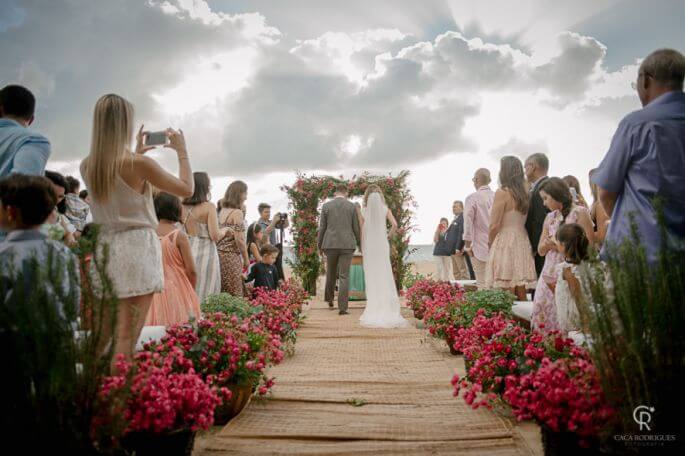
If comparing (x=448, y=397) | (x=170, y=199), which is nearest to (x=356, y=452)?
(x=448, y=397)

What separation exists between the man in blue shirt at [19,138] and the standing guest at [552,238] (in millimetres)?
3753

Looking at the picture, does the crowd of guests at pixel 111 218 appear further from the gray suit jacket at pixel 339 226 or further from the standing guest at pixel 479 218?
the gray suit jacket at pixel 339 226

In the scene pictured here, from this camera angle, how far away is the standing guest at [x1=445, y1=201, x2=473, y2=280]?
11.5 metres

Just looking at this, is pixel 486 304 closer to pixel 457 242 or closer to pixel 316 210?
pixel 457 242

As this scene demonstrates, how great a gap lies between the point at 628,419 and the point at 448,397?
88.2 inches

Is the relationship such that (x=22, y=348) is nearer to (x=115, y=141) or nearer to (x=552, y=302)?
(x=115, y=141)

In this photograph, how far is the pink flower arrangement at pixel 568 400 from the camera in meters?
2.28

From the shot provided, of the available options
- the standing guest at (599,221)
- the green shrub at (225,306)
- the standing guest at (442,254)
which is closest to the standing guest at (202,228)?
the green shrub at (225,306)

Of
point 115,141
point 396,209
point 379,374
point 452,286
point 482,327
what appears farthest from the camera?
point 396,209

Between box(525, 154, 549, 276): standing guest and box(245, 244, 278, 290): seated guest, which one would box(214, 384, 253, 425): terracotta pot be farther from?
box(245, 244, 278, 290): seated guest

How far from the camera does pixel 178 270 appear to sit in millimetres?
4496

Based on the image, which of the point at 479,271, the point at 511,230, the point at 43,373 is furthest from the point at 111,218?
the point at 479,271

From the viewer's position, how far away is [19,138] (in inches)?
133

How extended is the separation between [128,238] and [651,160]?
9.09 ft
